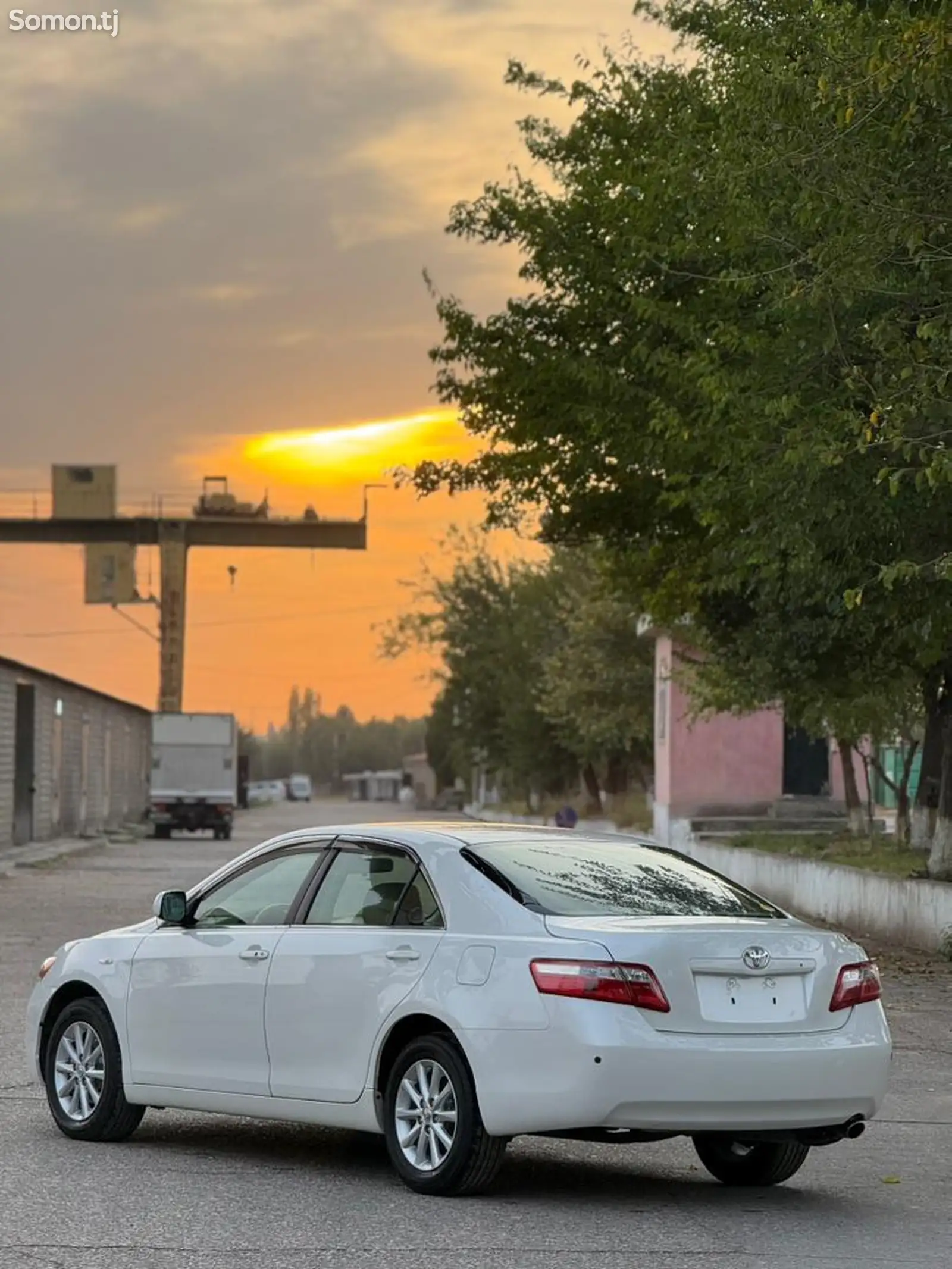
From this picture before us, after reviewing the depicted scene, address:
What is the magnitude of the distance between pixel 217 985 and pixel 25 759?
46.3 metres

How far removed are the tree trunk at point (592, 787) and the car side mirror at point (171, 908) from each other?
206 ft

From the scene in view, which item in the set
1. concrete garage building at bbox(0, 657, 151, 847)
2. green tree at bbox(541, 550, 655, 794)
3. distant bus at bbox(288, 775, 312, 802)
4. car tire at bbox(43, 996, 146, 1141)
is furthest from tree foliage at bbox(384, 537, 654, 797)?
distant bus at bbox(288, 775, 312, 802)

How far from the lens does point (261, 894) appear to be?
10203 millimetres

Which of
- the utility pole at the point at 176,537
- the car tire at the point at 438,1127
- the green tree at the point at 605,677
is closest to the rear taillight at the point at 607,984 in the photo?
the car tire at the point at 438,1127

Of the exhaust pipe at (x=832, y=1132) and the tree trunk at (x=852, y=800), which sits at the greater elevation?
the tree trunk at (x=852, y=800)

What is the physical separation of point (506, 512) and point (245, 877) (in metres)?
19.4

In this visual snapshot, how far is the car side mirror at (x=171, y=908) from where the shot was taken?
1030 cm

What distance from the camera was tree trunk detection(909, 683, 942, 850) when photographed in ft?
99.4

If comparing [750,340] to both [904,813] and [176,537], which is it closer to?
[904,813]

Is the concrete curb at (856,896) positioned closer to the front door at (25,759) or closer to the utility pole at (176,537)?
the front door at (25,759)

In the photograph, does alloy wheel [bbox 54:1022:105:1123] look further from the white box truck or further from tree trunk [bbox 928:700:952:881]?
the white box truck

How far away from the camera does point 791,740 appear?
5656 centimetres

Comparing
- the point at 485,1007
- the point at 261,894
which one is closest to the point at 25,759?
the point at 261,894

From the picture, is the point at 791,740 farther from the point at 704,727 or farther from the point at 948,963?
the point at 948,963
